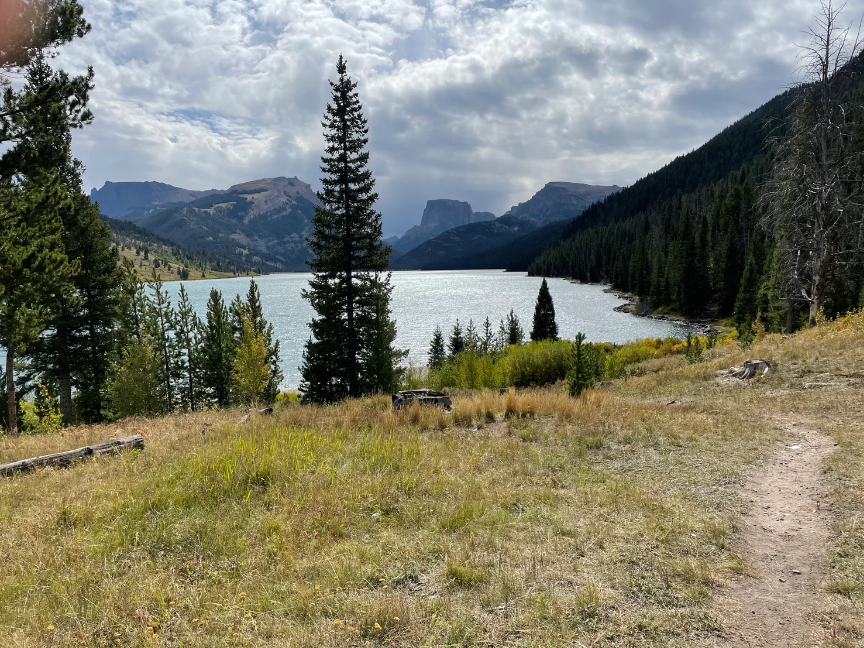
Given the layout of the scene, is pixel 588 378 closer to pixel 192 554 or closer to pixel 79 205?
pixel 192 554

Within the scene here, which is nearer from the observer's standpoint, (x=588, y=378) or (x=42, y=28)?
(x=42, y=28)

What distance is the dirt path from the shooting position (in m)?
3.54

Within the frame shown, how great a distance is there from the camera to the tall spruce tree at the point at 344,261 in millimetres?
24219

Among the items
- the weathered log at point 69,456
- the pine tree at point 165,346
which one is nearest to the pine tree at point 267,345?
the pine tree at point 165,346

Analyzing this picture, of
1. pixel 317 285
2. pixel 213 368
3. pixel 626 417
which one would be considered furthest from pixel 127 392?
pixel 626 417

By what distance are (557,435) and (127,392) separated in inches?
1176

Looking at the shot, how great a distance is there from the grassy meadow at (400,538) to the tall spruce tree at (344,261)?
15.0 metres

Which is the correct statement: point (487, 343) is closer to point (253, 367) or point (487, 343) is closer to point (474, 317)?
point (253, 367)

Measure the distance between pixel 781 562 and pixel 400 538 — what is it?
13.5ft

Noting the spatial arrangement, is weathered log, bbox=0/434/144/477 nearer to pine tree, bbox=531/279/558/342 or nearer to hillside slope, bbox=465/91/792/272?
pine tree, bbox=531/279/558/342

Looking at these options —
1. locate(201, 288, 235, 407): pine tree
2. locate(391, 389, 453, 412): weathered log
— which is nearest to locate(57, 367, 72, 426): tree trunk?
locate(201, 288, 235, 407): pine tree

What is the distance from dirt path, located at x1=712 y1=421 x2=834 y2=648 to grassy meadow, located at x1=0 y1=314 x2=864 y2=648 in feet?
0.47

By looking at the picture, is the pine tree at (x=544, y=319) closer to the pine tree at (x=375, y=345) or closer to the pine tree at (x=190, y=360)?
the pine tree at (x=375, y=345)

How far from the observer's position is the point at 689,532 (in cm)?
506
